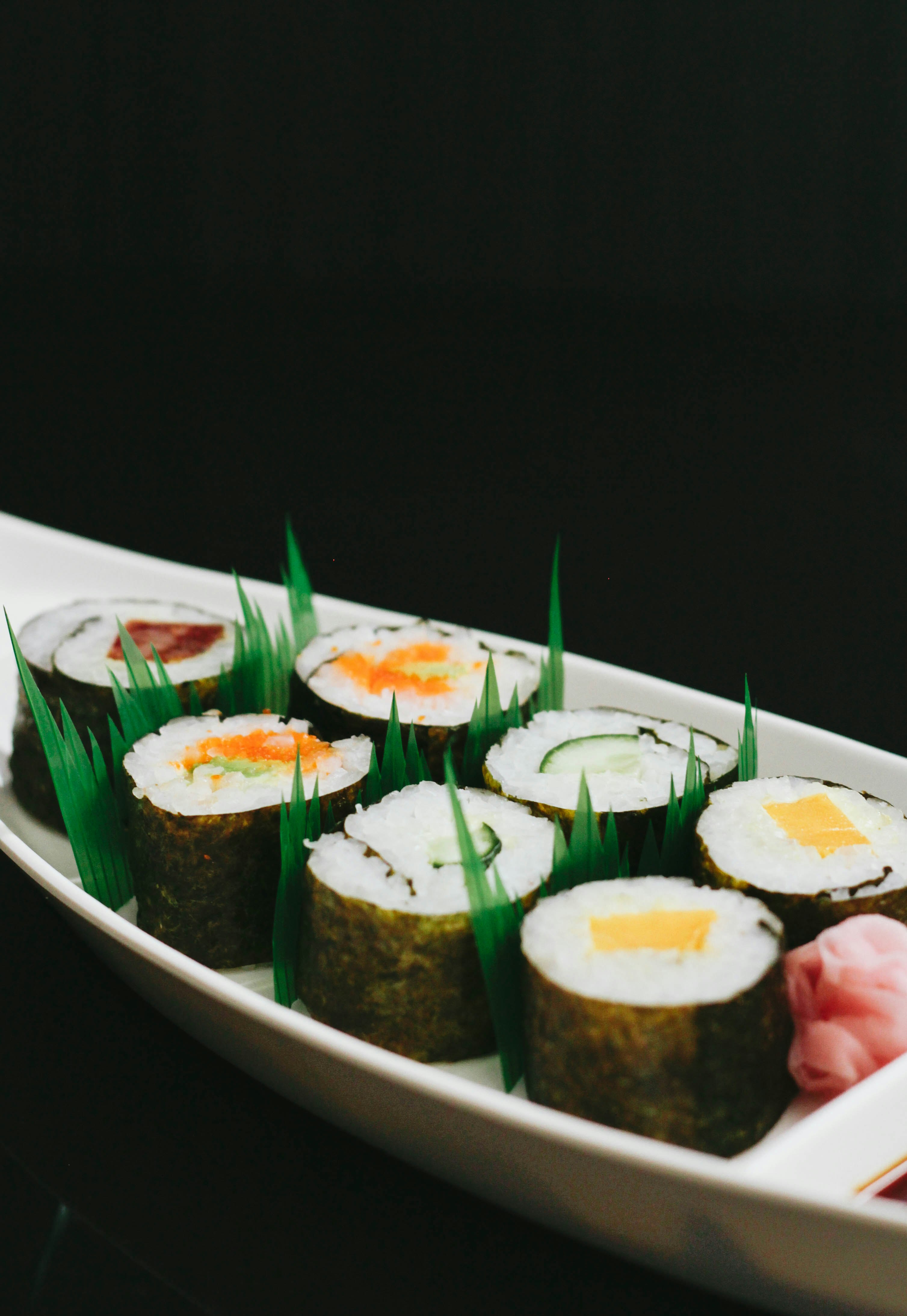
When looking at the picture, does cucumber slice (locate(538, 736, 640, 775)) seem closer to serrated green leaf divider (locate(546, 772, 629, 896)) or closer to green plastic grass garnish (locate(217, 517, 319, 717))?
serrated green leaf divider (locate(546, 772, 629, 896))

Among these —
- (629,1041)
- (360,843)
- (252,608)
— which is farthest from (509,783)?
(252,608)

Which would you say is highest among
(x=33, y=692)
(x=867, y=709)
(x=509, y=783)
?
(x=33, y=692)

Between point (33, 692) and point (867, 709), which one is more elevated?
point (33, 692)

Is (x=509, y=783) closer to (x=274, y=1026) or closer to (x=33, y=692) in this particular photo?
(x=274, y=1026)

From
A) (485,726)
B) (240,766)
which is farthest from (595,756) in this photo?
(240,766)

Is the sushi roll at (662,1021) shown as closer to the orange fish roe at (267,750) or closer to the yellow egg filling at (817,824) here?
the yellow egg filling at (817,824)

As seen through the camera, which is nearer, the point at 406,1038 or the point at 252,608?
the point at 406,1038

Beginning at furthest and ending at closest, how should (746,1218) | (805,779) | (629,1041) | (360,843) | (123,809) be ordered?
(123,809) → (805,779) → (360,843) → (629,1041) → (746,1218)

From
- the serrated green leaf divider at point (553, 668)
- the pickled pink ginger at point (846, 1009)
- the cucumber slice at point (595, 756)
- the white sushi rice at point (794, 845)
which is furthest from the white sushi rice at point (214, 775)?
the pickled pink ginger at point (846, 1009)
